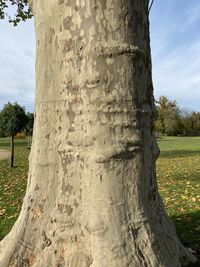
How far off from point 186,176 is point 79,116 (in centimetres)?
910

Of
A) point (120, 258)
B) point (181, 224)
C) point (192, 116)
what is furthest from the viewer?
point (192, 116)

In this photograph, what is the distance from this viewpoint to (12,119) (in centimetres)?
1485

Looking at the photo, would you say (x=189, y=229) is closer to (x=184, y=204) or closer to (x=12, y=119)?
(x=184, y=204)

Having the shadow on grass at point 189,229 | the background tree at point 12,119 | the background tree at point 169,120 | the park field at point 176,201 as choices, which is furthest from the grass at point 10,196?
the background tree at point 169,120

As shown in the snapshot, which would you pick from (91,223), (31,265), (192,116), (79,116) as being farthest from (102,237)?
(192,116)

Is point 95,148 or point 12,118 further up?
point 12,118

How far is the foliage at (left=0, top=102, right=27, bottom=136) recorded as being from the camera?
1476 cm

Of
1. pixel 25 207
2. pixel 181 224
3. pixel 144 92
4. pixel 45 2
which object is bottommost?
pixel 181 224

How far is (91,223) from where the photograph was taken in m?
2.52

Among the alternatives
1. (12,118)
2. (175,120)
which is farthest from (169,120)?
(12,118)

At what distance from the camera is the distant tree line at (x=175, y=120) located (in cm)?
7088

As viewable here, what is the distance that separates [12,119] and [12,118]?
4 centimetres

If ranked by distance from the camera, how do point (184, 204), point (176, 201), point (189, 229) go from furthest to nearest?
point (176, 201), point (184, 204), point (189, 229)

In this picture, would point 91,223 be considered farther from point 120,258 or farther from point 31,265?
point 31,265
